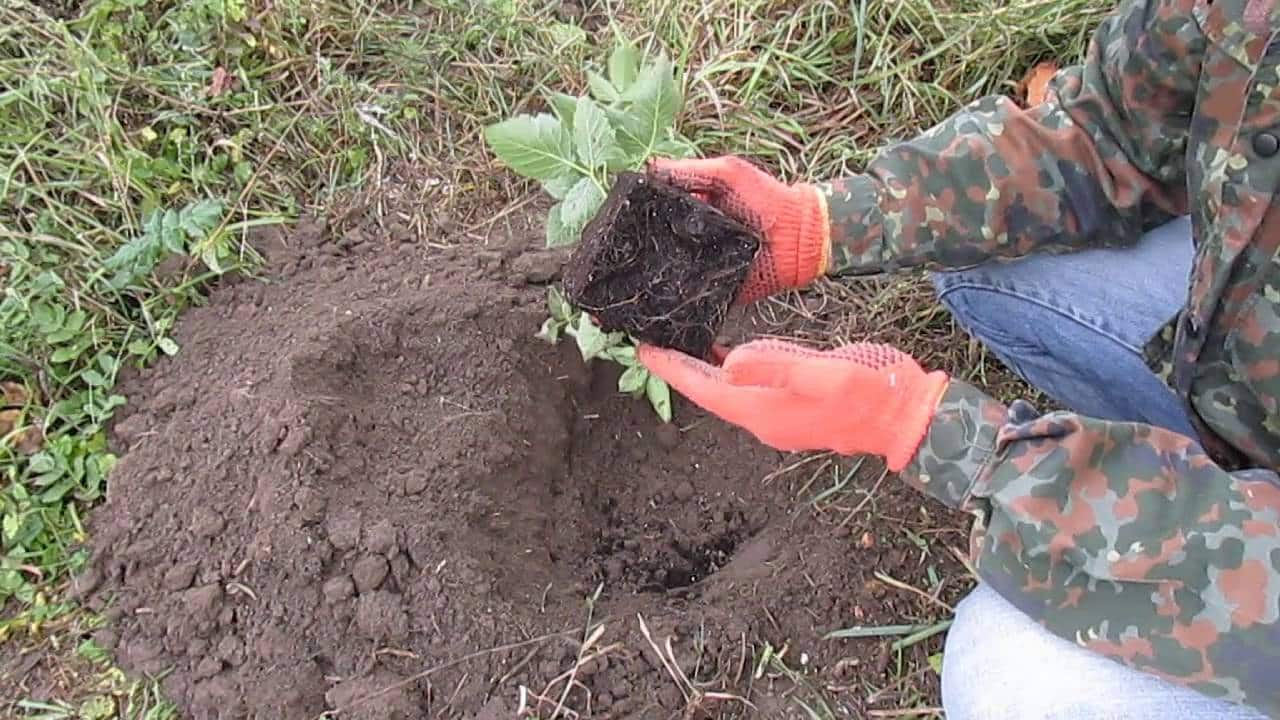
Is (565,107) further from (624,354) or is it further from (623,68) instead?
(624,354)

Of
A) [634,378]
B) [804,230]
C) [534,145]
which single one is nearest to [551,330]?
[634,378]

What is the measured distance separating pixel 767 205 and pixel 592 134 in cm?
28

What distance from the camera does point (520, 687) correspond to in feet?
5.32

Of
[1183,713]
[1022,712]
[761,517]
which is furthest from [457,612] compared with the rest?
[1183,713]

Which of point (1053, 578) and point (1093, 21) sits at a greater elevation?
point (1093, 21)

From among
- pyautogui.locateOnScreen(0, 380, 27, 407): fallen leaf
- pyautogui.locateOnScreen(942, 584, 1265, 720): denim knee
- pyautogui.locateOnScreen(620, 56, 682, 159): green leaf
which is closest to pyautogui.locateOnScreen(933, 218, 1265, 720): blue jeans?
pyautogui.locateOnScreen(942, 584, 1265, 720): denim knee

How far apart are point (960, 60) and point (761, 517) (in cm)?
106

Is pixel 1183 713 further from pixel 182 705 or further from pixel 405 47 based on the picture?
pixel 405 47

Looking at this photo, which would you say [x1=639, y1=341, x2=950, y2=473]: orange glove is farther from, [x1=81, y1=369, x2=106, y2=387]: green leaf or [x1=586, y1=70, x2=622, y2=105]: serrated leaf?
[x1=81, y1=369, x2=106, y2=387]: green leaf

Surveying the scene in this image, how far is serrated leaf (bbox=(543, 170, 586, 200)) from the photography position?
1.65 m

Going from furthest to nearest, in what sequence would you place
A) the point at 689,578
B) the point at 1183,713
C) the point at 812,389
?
the point at 689,578, the point at 812,389, the point at 1183,713

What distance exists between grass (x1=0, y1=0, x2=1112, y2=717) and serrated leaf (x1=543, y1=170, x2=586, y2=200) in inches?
21.9

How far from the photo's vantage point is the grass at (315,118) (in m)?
1.95

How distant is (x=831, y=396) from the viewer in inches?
54.1
